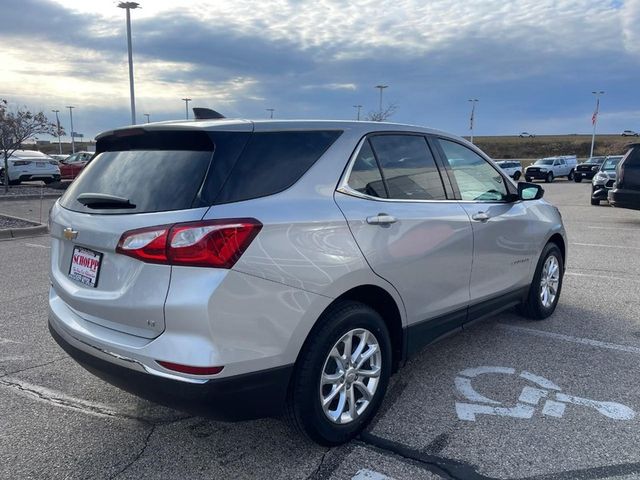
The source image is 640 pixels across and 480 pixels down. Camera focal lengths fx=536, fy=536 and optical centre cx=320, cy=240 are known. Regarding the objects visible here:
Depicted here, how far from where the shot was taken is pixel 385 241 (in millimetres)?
3057

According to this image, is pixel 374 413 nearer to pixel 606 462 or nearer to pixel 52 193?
pixel 606 462

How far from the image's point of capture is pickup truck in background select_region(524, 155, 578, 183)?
3750 cm

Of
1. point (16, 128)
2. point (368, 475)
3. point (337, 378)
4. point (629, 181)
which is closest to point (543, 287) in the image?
point (337, 378)

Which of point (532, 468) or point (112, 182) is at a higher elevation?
point (112, 182)

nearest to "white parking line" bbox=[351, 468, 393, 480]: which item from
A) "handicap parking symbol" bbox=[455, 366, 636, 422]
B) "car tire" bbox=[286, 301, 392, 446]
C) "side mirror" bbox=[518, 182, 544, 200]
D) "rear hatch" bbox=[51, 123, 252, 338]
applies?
"car tire" bbox=[286, 301, 392, 446]

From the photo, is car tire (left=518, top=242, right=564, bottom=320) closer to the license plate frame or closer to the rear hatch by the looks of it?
the rear hatch

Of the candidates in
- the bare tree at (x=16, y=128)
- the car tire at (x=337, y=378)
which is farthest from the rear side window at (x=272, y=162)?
the bare tree at (x=16, y=128)

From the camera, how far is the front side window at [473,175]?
3.96m

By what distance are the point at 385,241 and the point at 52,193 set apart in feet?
65.1

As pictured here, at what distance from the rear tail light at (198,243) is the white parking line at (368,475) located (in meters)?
1.25

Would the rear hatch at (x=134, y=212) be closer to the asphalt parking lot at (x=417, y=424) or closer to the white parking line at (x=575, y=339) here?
the asphalt parking lot at (x=417, y=424)

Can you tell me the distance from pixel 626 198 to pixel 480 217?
388 inches

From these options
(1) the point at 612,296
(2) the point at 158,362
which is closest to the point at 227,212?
(2) the point at 158,362

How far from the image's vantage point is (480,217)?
394 cm
